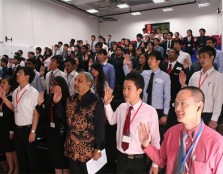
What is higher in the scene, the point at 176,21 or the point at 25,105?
the point at 176,21

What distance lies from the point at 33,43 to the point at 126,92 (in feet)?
34.6

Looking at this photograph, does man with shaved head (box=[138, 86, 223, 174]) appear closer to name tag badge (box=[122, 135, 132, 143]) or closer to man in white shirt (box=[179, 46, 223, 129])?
name tag badge (box=[122, 135, 132, 143])

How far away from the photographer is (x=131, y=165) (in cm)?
191

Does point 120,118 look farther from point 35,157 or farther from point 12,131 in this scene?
point 12,131

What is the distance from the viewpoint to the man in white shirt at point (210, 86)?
254 centimetres

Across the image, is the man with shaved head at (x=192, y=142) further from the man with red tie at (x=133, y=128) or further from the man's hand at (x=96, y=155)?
the man's hand at (x=96, y=155)

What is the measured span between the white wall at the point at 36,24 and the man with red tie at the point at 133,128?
898cm

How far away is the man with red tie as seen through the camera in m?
1.92

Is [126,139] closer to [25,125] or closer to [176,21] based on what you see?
[25,125]

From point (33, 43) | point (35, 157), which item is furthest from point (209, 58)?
point (33, 43)

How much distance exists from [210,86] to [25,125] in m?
2.31

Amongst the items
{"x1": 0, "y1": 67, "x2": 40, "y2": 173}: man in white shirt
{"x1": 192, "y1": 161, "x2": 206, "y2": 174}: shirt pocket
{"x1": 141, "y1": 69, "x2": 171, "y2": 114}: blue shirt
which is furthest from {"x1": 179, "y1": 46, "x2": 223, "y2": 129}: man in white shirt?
{"x1": 0, "y1": 67, "x2": 40, "y2": 173}: man in white shirt

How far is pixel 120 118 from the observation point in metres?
2.11

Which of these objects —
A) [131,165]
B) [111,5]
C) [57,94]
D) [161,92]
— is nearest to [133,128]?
[131,165]
